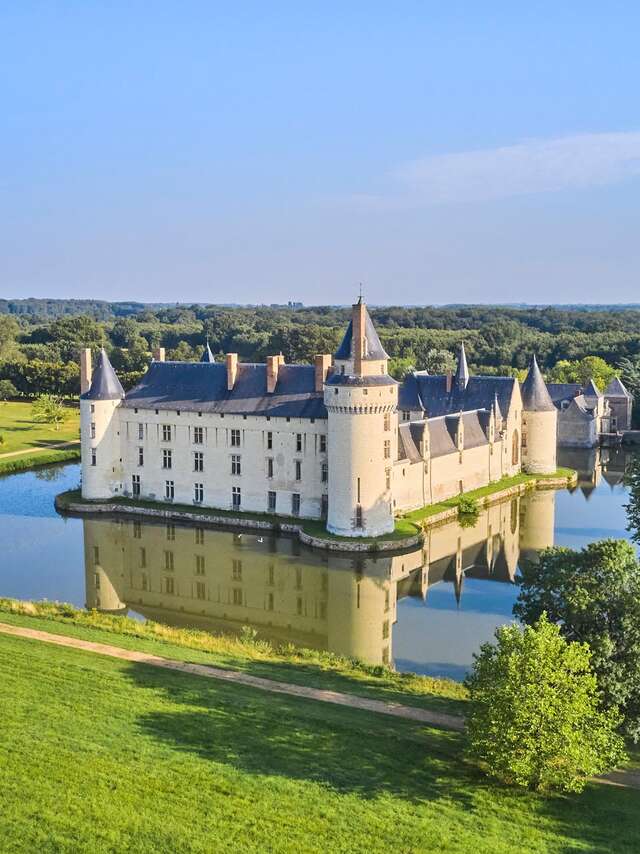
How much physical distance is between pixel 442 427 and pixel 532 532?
695 centimetres

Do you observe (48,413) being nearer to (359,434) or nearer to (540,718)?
(359,434)

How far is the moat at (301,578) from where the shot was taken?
26.3 meters

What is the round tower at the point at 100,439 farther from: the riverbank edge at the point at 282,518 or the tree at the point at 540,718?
the tree at the point at 540,718

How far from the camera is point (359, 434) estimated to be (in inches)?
1367

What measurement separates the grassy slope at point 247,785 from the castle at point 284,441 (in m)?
16.8

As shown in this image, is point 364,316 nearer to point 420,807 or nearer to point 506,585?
point 506,585

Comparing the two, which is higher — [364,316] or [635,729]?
[364,316]

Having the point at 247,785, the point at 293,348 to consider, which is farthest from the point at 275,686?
the point at 293,348

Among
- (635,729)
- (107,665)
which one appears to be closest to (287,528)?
(107,665)

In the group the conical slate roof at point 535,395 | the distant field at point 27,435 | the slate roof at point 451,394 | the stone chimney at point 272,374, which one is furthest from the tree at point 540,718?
the distant field at point 27,435

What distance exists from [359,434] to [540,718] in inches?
822

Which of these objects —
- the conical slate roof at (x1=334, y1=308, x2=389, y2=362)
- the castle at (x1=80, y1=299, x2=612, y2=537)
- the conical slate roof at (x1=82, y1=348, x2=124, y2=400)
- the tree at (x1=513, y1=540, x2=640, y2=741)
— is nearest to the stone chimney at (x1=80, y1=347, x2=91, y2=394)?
the castle at (x1=80, y1=299, x2=612, y2=537)

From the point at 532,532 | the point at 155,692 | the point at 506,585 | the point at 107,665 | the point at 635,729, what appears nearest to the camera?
the point at 635,729

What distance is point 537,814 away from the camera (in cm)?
1447
